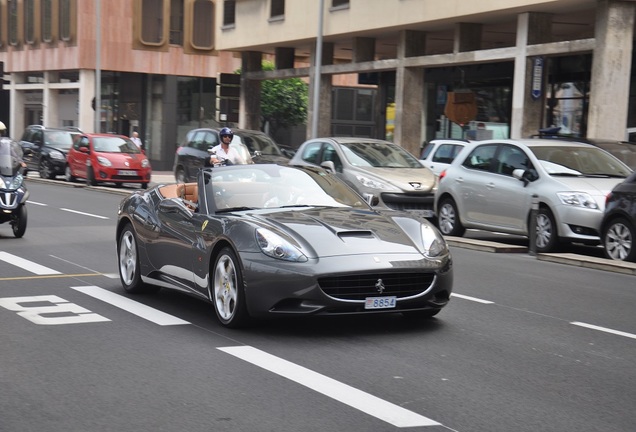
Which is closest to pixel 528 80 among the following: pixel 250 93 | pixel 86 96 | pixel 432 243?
pixel 250 93

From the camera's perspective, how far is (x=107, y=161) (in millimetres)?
34406

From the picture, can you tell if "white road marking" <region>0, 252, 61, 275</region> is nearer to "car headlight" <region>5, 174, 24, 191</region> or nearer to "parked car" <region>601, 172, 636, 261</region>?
"car headlight" <region>5, 174, 24, 191</region>

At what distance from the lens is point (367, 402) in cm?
625

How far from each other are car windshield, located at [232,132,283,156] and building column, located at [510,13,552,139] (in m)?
7.76

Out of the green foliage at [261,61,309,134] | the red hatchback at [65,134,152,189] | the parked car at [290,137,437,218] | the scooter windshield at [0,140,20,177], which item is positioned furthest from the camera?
the green foliage at [261,61,309,134]

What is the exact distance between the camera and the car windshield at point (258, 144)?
2742cm

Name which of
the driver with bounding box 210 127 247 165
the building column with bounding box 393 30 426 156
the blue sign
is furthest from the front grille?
the building column with bounding box 393 30 426 156

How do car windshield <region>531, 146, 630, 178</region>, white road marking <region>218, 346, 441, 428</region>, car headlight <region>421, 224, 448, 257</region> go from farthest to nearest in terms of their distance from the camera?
car windshield <region>531, 146, 630, 178</region>
car headlight <region>421, 224, 448, 257</region>
white road marking <region>218, 346, 441, 428</region>

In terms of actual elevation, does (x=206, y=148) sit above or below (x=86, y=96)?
below

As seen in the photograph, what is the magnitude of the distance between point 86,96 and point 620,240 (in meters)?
52.5

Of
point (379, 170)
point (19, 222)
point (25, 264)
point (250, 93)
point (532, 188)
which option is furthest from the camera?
point (250, 93)

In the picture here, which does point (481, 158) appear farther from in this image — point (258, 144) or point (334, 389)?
point (334, 389)

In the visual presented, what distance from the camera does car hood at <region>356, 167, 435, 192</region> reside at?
2078cm

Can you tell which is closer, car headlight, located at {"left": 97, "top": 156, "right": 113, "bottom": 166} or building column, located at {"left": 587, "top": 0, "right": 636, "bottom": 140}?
building column, located at {"left": 587, "top": 0, "right": 636, "bottom": 140}
